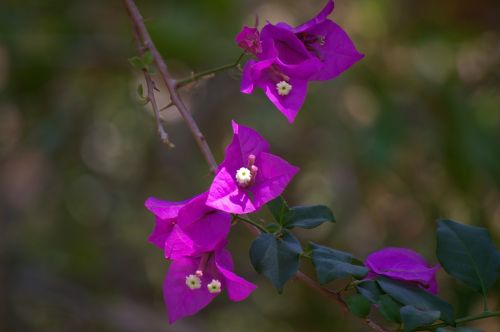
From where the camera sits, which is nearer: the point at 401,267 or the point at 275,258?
the point at 275,258

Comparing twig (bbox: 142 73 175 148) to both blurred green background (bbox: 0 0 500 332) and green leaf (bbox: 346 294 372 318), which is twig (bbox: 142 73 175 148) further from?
blurred green background (bbox: 0 0 500 332)

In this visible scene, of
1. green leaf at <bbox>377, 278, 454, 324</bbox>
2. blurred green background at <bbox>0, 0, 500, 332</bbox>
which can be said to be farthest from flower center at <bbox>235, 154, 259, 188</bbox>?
blurred green background at <bbox>0, 0, 500, 332</bbox>

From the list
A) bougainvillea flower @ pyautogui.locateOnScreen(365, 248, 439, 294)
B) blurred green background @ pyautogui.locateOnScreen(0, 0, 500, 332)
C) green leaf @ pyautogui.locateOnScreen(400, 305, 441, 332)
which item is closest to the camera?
green leaf @ pyautogui.locateOnScreen(400, 305, 441, 332)

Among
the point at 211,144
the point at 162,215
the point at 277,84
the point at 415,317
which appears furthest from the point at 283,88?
the point at 211,144

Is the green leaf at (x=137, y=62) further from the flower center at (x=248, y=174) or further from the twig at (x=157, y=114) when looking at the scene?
the flower center at (x=248, y=174)

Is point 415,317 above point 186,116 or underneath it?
underneath

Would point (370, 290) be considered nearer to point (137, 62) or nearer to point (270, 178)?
point (270, 178)

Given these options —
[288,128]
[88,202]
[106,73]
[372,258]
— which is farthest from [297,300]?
[372,258]
